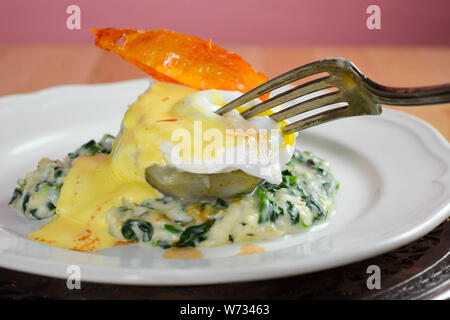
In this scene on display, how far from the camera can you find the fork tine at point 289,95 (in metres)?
2.39

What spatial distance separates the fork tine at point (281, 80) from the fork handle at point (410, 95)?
207 mm

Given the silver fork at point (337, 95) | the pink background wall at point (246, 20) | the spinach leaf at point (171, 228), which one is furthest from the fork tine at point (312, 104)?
the pink background wall at point (246, 20)

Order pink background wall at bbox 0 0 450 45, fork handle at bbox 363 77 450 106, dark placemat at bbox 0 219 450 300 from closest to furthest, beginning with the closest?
fork handle at bbox 363 77 450 106 < dark placemat at bbox 0 219 450 300 < pink background wall at bbox 0 0 450 45

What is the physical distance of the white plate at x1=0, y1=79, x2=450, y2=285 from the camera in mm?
2025

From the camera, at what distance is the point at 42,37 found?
7.07 m

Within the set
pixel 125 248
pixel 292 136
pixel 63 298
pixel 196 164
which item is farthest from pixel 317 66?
pixel 63 298

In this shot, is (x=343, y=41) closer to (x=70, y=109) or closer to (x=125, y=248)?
(x=70, y=109)

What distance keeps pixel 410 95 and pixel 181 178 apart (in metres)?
1.02

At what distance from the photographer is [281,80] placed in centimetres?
247

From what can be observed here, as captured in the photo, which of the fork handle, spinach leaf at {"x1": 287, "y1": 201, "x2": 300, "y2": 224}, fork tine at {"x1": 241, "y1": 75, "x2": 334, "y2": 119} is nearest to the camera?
the fork handle

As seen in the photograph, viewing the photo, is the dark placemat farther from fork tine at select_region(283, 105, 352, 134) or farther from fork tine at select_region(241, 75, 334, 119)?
fork tine at select_region(241, 75, 334, 119)

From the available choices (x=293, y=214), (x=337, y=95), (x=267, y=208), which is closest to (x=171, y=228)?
(x=267, y=208)

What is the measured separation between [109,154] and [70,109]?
1.10 meters

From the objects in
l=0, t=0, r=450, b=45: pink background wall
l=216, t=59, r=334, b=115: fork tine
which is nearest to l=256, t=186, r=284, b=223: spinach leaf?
l=216, t=59, r=334, b=115: fork tine
